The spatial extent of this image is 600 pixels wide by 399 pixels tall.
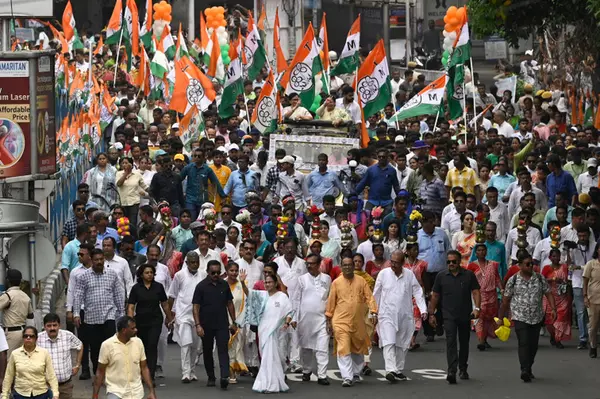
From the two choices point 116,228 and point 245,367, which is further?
point 116,228

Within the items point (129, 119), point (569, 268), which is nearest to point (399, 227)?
point (569, 268)

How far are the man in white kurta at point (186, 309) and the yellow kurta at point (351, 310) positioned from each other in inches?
58.2

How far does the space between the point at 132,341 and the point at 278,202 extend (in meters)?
9.25

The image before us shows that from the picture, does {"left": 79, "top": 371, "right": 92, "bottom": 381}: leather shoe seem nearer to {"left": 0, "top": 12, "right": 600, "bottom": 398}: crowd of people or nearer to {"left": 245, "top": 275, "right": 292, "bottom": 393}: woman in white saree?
{"left": 0, "top": 12, "right": 600, "bottom": 398}: crowd of people

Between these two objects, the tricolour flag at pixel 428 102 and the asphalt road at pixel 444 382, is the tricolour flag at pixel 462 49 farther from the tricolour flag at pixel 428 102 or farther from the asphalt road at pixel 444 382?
the asphalt road at pixel 444 382

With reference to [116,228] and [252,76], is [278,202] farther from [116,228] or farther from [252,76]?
[252,76]

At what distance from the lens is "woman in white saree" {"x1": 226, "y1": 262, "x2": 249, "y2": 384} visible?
63.1ft

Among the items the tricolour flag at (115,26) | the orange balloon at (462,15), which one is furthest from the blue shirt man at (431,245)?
the tricolour flag at (115,26)

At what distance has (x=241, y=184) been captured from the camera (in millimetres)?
25438

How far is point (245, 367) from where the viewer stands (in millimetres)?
19250

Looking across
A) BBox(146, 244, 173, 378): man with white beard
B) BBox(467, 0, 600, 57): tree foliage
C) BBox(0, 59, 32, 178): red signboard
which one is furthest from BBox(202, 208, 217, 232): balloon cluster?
BBox(467, 0, 600, 57): tree foliage

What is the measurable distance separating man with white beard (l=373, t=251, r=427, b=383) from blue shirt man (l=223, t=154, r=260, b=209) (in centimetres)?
589

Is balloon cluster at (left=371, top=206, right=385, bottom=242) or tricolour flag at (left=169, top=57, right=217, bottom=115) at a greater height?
tricolour flag at (left=169, top=57, right=217, bottom=115)

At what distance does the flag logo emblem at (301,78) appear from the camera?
97.9 feet
